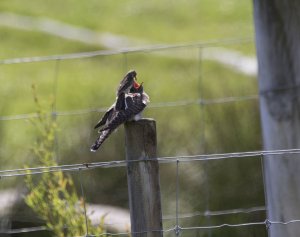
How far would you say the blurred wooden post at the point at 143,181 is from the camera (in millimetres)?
4980

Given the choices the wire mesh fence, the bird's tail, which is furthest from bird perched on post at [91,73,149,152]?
the wire mesh fence

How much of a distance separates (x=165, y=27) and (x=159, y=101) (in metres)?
6.44

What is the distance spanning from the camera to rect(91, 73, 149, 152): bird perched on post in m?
5.23

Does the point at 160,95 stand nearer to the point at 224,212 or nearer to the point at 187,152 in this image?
the point at 187,152

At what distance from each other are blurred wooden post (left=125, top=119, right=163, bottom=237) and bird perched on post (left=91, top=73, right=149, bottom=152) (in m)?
0.23

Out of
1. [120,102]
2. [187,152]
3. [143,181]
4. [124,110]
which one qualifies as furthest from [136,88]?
[187,152]

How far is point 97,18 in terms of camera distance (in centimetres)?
1861

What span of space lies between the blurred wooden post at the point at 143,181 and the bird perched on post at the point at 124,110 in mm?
227

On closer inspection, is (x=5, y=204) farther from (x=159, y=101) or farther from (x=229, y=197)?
(x=159, y=101)

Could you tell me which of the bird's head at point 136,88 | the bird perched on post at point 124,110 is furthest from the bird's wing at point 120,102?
the bird's head at point 136,88

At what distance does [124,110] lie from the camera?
528cm

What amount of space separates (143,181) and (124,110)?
1.51 feet

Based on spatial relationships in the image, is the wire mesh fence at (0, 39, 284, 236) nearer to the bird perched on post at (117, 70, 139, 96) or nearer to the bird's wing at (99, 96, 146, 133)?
the bird perched on post at (117, 70, 139, 96)

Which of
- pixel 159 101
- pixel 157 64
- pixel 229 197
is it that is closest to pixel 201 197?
pixel 229 197
